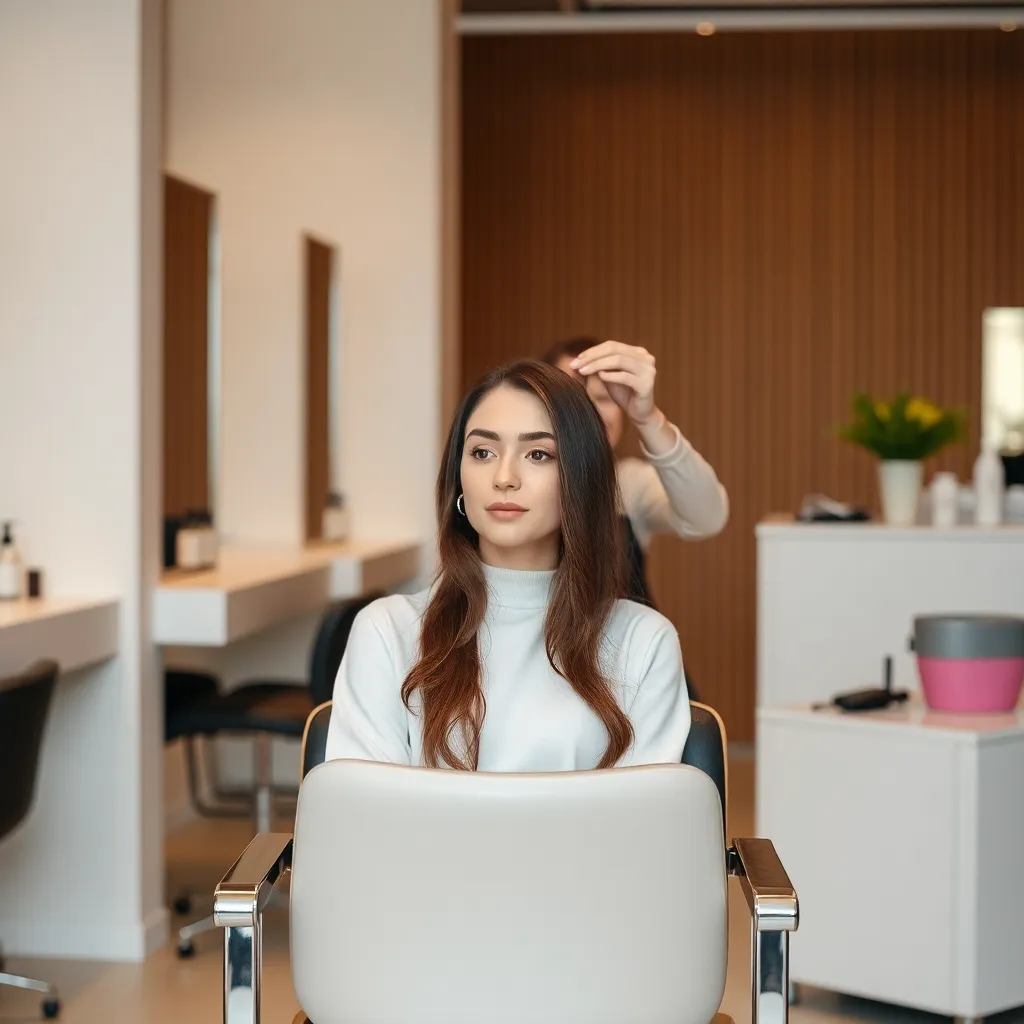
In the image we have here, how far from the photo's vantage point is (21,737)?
2746 mm

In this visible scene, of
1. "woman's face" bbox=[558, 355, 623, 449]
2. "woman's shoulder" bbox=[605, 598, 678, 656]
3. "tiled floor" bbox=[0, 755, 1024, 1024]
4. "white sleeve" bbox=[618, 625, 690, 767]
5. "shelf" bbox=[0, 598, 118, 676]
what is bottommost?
"tiled floor" bbox=[0, 755, 1024, 1024]

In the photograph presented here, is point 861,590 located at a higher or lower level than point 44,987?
higher

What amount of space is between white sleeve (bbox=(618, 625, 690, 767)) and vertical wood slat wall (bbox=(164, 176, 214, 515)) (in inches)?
96.1

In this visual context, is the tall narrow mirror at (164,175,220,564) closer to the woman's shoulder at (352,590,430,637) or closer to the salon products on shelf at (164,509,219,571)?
the salon products on shelf at (164,509,219,571)

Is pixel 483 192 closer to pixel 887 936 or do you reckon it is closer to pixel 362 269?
pixel 362 269

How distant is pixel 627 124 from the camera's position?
638cm

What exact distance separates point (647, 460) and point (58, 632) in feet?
4.29

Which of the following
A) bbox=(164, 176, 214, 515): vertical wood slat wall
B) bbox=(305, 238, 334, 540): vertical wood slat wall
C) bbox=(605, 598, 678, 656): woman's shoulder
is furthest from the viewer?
bbox=(305, 238, 334, 540): vertical wood slat wall

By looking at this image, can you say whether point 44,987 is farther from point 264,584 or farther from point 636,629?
point 636,629

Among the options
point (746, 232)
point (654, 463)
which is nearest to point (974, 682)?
point (654, 463)

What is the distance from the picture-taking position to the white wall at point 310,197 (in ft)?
15.9

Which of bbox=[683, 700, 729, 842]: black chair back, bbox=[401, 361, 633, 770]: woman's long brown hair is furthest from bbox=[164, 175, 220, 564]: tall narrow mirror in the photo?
bbox=[683, 700, 729, 842]: black chair back

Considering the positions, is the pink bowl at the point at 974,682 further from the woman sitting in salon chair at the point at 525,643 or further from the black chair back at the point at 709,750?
the woman sitting in salon chair at the point at 525,643

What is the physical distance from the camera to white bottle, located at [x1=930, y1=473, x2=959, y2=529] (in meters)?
4.23
